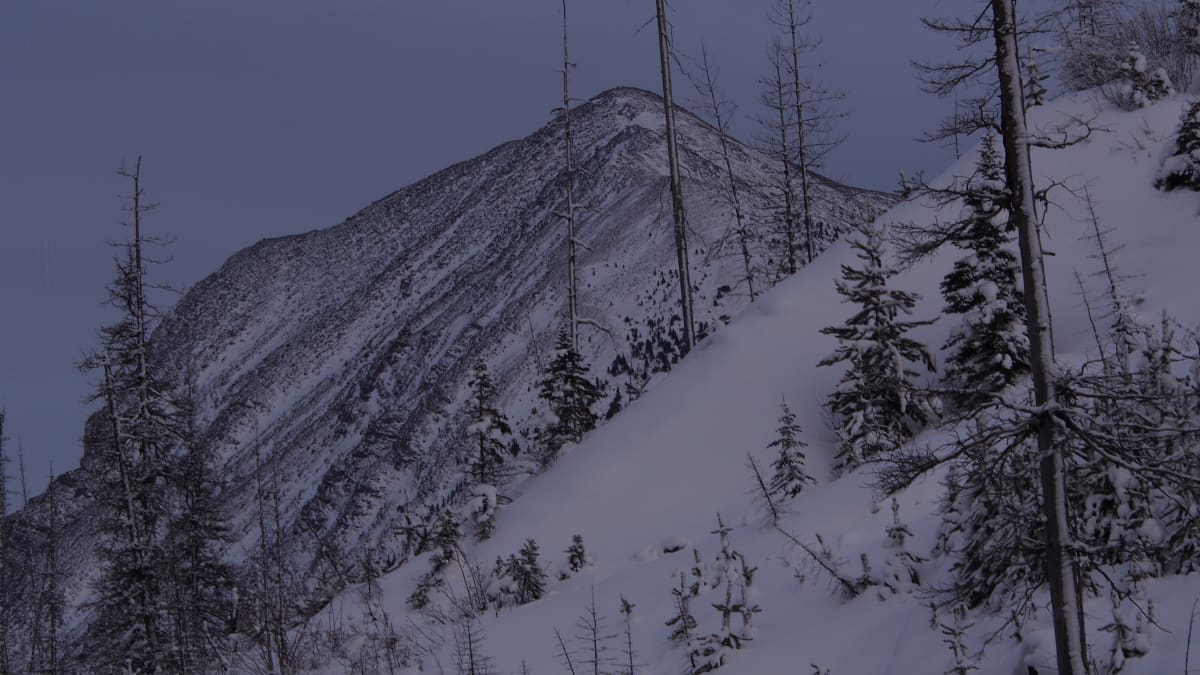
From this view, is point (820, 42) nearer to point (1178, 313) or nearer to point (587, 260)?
point (1178, 313)

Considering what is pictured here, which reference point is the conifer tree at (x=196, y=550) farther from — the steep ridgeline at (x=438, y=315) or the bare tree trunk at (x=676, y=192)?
the bare tree trunk at (x=676, y=192)

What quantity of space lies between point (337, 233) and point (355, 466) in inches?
2800

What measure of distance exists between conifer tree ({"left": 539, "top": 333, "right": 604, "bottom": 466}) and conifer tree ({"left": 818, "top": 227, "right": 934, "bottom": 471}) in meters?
8.15

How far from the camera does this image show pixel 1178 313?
408 inches

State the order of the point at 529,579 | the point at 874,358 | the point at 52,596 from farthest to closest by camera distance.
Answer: the point at 52,596
the point at 874,358
the point at 529,579

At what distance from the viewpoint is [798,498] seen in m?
11.9

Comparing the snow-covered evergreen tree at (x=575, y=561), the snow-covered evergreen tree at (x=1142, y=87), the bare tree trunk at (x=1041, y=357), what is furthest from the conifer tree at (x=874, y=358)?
the snow-covered evergreen tree at (x=1142, y=87)

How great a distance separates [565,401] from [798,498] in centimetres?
985

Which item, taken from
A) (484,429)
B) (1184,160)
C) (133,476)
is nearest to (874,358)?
(1184,160)

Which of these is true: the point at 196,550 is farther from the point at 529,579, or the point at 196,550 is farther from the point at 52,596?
the point at 529,579

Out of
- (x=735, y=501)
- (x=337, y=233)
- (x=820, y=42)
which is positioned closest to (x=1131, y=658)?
(x=735, y=501)

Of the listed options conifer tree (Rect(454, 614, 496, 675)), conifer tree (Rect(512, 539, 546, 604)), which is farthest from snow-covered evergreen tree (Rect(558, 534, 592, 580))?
conifer tree (Rect(454, 614, 496, 675))

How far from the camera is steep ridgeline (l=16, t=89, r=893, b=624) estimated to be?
44.5m

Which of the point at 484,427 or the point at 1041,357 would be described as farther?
the point at 484,427
